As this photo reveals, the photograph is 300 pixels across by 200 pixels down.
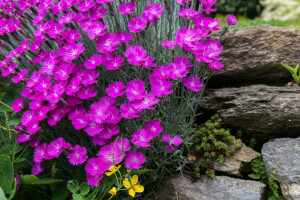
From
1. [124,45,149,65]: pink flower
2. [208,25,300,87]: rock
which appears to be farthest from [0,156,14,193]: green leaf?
[208,25,300,87]: rock

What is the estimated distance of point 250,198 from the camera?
187 cm

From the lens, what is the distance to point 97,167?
159cm

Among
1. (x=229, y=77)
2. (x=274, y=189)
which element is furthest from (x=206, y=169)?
(x=229, y=77)

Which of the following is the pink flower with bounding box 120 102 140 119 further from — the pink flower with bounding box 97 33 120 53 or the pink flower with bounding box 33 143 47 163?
the pink flower with bounding box 33 143 47 163

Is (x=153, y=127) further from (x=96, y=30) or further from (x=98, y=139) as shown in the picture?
(x=96, y=30)

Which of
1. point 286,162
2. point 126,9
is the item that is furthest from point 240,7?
point 126,9

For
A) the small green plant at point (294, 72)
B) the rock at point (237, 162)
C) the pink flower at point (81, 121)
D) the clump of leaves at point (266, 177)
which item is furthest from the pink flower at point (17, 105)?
the small green plant at point (294, 72)

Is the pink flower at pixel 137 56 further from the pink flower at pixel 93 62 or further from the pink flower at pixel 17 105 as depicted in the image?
the pink flower at pixel 17 105

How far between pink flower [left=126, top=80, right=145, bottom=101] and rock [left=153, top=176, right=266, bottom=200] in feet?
2.53

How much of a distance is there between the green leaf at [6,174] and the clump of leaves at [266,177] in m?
1.52

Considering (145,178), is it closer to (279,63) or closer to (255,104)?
(255,104)

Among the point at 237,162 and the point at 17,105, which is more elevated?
the point at 17,105

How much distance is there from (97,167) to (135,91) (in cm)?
45

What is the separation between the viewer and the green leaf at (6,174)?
5.63ft
